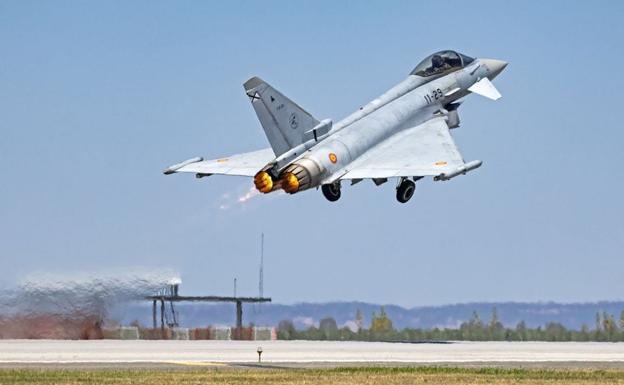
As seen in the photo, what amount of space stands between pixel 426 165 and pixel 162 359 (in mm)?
14034

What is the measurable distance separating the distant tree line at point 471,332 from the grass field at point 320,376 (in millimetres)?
22332

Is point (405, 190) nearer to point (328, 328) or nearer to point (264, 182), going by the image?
point (264, 182)

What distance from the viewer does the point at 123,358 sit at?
151 ft

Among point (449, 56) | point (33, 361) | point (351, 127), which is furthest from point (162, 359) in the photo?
point (449, 56)

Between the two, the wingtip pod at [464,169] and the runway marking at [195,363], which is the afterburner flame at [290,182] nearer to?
the wingtip pod at [464,169]

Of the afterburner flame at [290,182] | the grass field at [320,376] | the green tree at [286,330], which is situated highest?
the afterburner flame at [290,182]

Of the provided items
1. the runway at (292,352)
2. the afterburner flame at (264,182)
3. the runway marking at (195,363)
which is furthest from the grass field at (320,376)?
the afterburner flame at (264,182)

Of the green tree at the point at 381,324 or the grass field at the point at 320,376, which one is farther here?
the green tree at the point at 381,324

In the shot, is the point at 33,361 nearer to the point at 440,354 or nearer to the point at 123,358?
the point at 123,358

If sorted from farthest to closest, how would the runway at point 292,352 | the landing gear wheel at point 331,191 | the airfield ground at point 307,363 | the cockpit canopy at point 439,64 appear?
the cockpit canopy at point 439,64, the landing gear wheel at point 331,191, the runway at point 292,352, the airfield ground at point 307,363

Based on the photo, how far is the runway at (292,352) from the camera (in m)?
45.9

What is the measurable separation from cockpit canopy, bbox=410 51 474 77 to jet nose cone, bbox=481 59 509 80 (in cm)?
207

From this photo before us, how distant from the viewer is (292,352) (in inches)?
1980

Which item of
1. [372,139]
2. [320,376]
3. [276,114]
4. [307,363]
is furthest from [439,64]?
[320,376]
